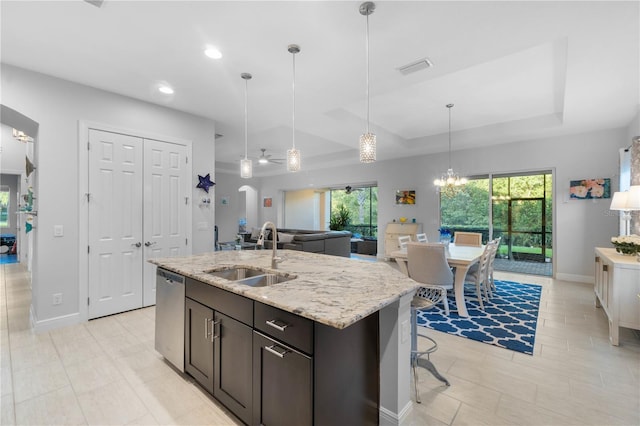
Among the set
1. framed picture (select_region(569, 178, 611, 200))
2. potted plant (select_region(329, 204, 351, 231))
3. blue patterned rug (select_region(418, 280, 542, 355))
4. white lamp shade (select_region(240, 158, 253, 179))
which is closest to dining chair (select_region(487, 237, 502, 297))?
blue patterned rug (select_region(418, 280, 542, 355))

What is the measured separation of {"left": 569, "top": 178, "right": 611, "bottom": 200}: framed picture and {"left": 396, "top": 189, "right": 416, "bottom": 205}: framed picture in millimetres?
→ 2940

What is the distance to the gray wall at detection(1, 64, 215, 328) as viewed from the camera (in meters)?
A: 3.01

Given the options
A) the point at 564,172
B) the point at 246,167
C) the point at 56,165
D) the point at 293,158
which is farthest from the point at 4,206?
the point at 564,172

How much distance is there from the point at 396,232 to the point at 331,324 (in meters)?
6.41

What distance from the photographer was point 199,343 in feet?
6.53

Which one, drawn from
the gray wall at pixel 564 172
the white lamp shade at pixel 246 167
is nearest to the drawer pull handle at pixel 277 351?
the white lamp shade at pixel 246 167

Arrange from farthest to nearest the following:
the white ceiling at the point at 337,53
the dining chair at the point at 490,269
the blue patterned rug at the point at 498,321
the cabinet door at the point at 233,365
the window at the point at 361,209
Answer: the window at the point at 361,209 < the dining chair at the point at 490,269 < the blue patterned rug at the point at 498,321 < the white ceiling at the point at 337,53 < the cabinet door at the point at 233,365

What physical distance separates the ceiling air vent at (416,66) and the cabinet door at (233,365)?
9.10 ft

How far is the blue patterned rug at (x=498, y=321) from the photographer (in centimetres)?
287

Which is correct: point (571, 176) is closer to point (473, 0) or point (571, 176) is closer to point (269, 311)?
point (473, 0)

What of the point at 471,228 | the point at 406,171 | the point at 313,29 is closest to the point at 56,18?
the point at 313,29

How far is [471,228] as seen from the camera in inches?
260

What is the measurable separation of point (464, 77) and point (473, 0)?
67.1 inches

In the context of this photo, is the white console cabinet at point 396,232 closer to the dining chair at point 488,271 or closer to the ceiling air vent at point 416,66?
the dining chair at point 488,271
